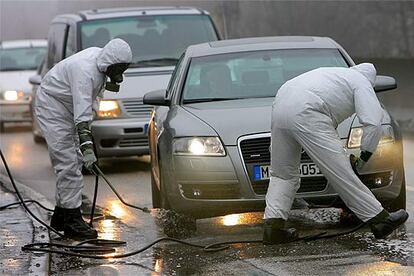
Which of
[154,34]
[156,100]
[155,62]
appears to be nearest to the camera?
[156,100]

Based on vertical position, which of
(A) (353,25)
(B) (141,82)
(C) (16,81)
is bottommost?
(C) (16,81)

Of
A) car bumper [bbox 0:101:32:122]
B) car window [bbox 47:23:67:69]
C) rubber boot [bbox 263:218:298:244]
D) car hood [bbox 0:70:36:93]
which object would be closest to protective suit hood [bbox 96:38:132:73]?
rubber boot [bbox 263:218:298:244]

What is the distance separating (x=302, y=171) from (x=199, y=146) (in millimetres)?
818

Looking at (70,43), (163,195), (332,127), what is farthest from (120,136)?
(332,127)

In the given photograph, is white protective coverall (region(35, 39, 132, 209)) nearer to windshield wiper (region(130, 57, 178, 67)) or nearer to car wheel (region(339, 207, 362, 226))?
car wheel (region(339, 207, 362, 226))

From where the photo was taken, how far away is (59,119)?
9.36m

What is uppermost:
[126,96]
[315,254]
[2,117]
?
[315,254]

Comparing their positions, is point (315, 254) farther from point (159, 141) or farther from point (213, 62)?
point (213, 62)

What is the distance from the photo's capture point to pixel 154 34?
51.8 ft

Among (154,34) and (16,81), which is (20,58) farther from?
(154,34)

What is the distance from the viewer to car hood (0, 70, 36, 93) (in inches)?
882

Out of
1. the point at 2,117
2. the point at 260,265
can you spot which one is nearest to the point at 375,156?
the point at 260,265

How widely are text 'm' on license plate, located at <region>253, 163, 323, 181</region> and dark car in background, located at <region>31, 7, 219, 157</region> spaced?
5.36 m

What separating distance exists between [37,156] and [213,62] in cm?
718
